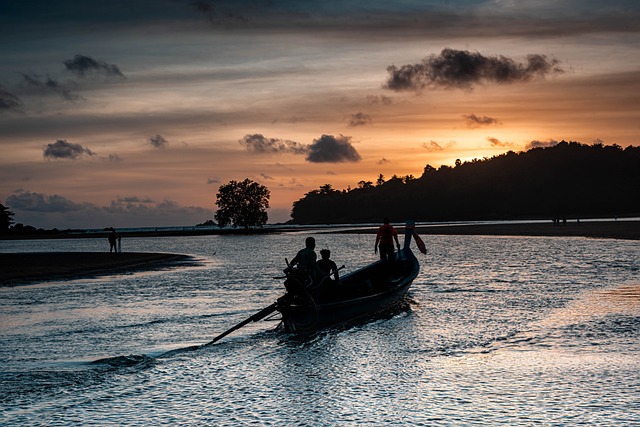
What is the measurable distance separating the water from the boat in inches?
21.2

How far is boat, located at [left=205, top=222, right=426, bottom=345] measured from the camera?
59.4 ft

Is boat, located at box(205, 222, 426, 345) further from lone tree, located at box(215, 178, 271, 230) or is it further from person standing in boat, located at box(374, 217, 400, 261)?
lone tree, located at box(215, 178, 271, 230)

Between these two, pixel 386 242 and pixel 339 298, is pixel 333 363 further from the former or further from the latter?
pixel 386 242

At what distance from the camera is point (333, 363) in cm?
1417

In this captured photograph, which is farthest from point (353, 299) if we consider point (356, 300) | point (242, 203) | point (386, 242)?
point (242, 203)

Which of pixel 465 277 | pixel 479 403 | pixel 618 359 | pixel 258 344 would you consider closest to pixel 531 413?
pixel 479 403

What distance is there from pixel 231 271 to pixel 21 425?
32683 mm

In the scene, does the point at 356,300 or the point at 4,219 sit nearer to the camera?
the point at 356,300

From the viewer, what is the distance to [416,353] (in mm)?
14898

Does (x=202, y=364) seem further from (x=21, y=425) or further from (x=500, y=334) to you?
(x=500, y=334)

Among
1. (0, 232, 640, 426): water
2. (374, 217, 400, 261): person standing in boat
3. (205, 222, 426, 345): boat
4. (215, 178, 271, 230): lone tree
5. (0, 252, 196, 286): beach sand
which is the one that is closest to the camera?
(0, 232, 640, 426): water

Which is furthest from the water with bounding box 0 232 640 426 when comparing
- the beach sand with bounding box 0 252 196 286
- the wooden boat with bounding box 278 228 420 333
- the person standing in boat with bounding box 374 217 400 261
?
the beach sand with bounding box 0 252 196 286

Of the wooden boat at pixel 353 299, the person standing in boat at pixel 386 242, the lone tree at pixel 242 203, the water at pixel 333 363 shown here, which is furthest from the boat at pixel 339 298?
the lone tree at pixel 242 203

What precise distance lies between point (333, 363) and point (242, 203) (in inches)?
5692
